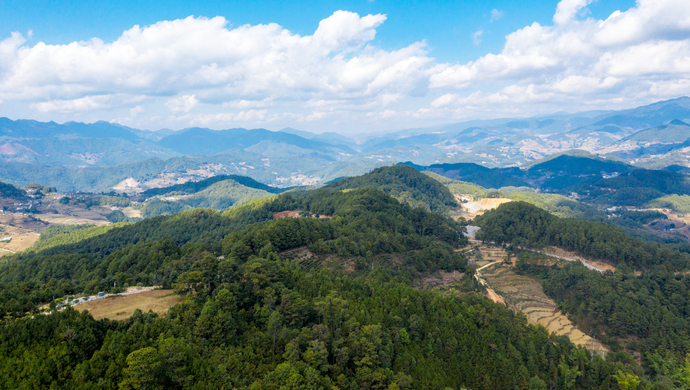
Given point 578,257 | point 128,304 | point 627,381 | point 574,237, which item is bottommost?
point 578,257

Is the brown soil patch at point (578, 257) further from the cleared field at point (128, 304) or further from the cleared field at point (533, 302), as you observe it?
the cleared field at point (128, 304)

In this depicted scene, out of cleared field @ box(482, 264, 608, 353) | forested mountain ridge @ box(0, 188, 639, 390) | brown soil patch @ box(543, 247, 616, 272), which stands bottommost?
cleared field @ box(482, 264, 608, 353)

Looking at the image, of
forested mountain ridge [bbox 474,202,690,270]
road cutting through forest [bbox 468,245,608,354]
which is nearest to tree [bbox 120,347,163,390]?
road cutting through forest [bbox 468,245,608,354]

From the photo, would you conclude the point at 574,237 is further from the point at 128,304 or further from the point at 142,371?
the point at 142,371

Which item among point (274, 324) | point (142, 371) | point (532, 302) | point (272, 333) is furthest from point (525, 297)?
point (142, 371)

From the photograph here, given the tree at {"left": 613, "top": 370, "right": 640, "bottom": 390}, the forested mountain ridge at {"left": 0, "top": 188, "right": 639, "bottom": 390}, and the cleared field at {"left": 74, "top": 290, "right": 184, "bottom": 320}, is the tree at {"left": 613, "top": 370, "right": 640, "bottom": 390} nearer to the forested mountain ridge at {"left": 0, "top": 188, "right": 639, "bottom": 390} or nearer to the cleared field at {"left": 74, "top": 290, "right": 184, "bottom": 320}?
the forested mountain ridge at {"left": 0, "top": 188, "right": 639, "bottom": 390}

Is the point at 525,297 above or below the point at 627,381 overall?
below

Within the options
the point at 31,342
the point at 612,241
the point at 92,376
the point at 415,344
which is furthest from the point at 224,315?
the point at 612,241

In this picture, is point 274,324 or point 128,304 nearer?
point 274,324
